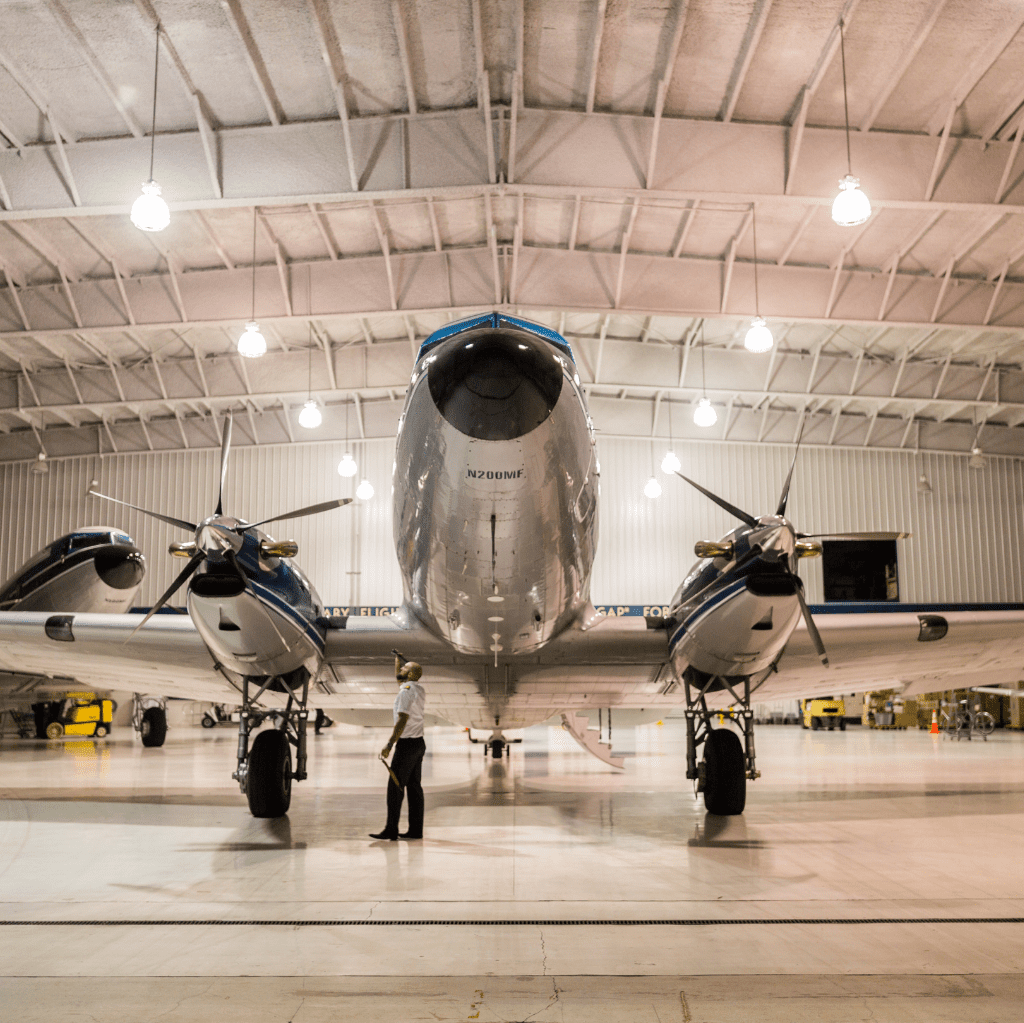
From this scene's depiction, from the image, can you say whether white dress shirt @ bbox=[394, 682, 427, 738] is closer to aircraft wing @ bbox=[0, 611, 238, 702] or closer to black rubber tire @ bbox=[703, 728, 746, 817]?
aircraft wing @ bbox=[0, 611, 238, 702]

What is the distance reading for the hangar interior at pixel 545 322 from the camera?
4.50 meters

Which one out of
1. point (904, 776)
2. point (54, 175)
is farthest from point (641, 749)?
point (54, 175)

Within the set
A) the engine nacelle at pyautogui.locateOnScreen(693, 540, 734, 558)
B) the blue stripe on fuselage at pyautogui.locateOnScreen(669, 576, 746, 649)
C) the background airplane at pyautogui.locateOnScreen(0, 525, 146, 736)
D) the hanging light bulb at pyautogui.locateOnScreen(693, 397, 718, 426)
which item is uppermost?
the hanging light bulb at pyautogui.locateOnScreen(693, 397, 718, 426)

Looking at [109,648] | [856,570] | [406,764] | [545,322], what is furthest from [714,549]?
[856,570]

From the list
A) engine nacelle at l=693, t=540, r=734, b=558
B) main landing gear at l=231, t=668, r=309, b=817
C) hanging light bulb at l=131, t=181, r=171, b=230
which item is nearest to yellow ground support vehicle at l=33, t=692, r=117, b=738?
main landing gear at l=231, t=668, r=309, b=817

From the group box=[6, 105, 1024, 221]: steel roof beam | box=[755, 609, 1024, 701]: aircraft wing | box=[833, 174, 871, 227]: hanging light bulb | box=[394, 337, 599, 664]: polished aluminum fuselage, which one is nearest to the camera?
box=[394, 337, 599, 664]: polished aluminum fuselage

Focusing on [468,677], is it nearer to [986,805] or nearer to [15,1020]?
[986,805]

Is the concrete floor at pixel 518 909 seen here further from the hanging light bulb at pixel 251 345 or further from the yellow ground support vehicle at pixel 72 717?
the yellow ground support vehicle at pixel 72 717

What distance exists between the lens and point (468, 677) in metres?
10.9

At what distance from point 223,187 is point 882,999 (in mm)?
15373

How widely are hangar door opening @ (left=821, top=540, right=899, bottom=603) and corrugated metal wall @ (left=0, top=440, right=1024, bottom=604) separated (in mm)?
632

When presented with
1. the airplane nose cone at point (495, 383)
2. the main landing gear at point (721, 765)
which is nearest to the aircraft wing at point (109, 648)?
the airplane nose cone at point (495, 383)

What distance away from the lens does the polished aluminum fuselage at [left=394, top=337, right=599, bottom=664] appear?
7.28 meters

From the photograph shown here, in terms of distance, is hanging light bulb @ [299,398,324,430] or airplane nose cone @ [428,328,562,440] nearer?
airplane nose cone @ [428,328,562,440]
